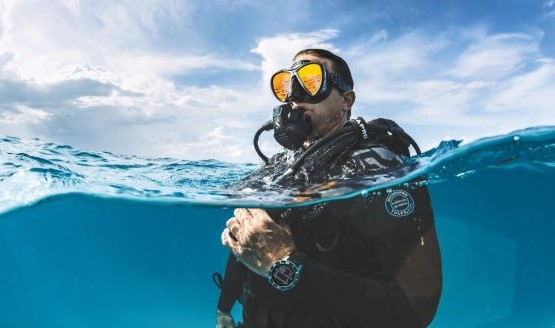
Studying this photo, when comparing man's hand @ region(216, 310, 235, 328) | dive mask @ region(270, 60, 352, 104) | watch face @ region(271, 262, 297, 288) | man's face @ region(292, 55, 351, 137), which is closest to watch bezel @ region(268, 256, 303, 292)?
watch face @ region(271, 262, 297, 288)

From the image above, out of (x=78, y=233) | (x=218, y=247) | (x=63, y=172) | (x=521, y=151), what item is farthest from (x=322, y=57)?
(x=78, y=233)

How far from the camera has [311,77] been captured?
15.8 feet

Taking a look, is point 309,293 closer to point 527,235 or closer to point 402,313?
point 402,313

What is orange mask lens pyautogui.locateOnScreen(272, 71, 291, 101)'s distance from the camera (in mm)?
5056

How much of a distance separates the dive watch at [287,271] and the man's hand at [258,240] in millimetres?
51

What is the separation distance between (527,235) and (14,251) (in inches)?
1078

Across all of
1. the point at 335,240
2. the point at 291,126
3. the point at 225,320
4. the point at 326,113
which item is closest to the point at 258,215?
the point at 335,240

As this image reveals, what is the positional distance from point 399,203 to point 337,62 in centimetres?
273

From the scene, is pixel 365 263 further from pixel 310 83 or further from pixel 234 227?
pixel 310 83

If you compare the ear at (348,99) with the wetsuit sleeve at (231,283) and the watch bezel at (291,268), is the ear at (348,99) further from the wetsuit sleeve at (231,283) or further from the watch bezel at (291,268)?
the watch bezel at (291,268)

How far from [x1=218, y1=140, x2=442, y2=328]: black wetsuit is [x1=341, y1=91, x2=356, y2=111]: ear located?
1.33 metres

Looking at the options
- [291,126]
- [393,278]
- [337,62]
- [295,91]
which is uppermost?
[337,62]

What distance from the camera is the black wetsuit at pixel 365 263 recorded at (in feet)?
9.20

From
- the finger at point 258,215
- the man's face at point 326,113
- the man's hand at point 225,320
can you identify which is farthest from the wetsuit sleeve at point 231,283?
the finger at point 258,215
